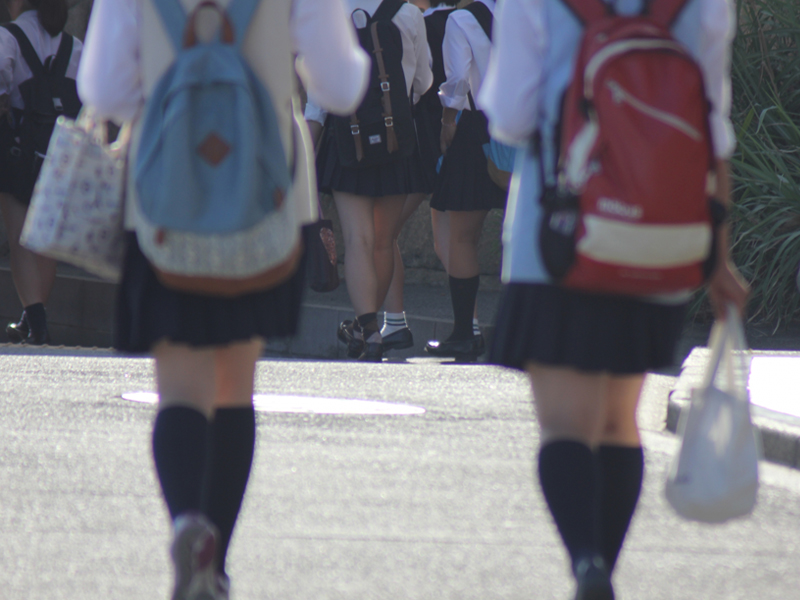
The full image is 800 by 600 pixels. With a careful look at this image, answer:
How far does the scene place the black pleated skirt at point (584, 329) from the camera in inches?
104

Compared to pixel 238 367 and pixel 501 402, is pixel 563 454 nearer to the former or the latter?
pixel 238 367

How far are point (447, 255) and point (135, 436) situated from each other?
2885mm

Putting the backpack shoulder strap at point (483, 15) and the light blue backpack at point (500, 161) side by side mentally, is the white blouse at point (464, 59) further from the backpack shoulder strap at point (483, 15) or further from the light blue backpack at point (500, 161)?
the light blue backpack at point (500, 161)

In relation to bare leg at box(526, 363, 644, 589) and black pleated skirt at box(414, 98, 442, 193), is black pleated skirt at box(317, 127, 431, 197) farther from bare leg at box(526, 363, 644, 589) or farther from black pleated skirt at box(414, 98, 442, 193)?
bare leg at box(526, 363, 644, 589)

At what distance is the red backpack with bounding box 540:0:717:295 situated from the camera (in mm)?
2500

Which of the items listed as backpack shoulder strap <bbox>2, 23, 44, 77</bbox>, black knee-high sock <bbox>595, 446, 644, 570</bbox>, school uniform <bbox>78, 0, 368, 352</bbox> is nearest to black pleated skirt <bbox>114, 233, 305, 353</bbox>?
school uniform <bbox>78, 0, 368, 352</bbox>

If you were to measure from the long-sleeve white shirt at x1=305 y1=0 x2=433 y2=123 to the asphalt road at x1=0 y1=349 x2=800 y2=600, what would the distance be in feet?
5.42

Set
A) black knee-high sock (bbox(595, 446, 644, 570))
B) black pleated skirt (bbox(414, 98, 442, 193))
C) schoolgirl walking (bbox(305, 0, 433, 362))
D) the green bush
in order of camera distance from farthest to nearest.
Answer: the green bush < black pleated skirt (bbox(414, 98, 442, 193)) < schoolgirl walking (bbox(305, 0, 433, 362)) < black knee-high sock (bbox(595, 446, 644, 570))

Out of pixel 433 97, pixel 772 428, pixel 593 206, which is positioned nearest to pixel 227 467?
pixel 593 206

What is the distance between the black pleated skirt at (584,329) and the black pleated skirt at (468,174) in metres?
4.71

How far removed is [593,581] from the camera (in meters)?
2.55

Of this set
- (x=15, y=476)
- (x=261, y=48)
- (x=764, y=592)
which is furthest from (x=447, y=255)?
(x=261, y=48)

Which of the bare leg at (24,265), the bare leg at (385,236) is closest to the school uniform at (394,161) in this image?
the bare leg at (385,236)

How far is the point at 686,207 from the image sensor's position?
99.9 inches
